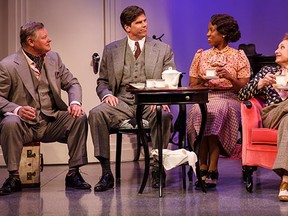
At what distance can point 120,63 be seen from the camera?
5828 millimetres

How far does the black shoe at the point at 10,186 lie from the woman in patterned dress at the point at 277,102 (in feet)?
6.31

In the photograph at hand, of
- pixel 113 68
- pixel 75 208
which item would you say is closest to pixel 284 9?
pixel 113 68

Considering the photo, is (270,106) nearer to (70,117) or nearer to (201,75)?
(201,75)

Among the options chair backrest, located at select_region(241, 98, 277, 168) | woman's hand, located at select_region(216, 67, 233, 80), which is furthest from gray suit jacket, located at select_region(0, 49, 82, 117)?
chair backrest, located at select_region(241, 98, 277, 168)

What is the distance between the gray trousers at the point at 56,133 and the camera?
5289 mm

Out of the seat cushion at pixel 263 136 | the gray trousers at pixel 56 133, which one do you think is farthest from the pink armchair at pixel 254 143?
the gray trousers at pixel 56 133

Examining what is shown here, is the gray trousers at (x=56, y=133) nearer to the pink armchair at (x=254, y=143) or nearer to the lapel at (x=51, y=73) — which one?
the lapel at (x=51, y=73)

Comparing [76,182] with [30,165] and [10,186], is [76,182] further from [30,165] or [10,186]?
[10,186]

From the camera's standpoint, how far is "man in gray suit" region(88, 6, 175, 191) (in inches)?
215

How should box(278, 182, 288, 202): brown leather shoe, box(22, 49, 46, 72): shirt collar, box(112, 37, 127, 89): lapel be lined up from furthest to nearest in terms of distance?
box(112, 37, 127, 89): lapel
box(22, 49, 46, 72): shirt collar
box(278, 182, 288, 202): brown leather shoe

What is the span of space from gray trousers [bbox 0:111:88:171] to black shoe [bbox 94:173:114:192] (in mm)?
220

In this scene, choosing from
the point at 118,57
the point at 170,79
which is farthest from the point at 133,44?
the point at 170,79

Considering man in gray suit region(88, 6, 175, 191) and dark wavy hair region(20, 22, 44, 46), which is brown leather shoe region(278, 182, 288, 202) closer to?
man in gray suit region(88, 6, 175, 191)

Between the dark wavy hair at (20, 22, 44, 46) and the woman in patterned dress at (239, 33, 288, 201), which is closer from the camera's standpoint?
the woman in patterned dress at (239, 33, 288, 201)
